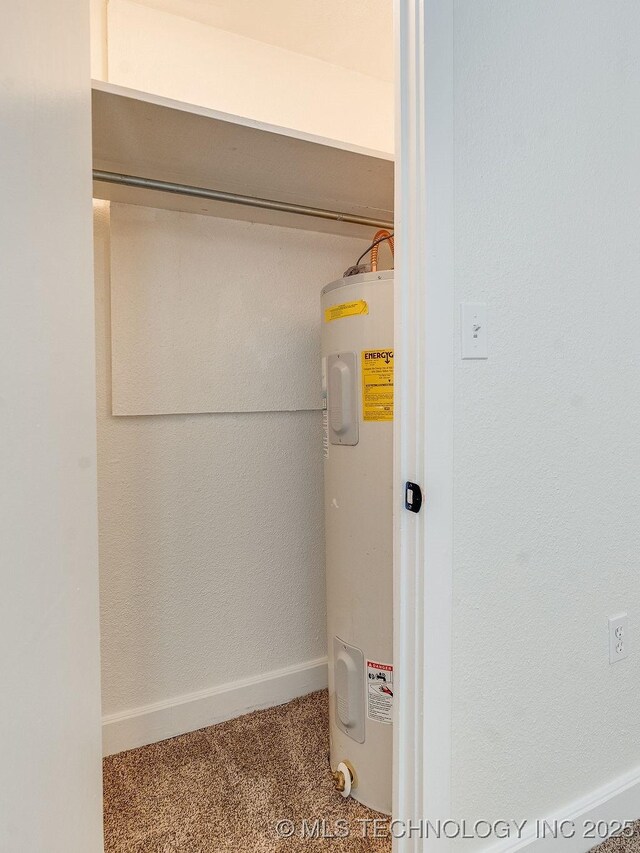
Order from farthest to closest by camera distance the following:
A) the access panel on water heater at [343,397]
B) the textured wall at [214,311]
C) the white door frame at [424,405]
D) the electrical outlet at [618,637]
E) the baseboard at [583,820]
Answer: the textured wall at [214,311] < the access panel on water heater at [343,397] < the electrical outlet at [618,637] < the baseboard at [583,820] < the white door frame at [424,405]

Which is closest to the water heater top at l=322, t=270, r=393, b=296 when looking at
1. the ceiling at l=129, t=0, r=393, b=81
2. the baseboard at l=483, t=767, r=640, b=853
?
the ceiling at l=129, t=0, r=393, b=81

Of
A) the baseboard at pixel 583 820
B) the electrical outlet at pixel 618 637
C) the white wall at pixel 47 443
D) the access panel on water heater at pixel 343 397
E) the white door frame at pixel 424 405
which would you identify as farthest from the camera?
the access panel on water heater at pixel 343 397

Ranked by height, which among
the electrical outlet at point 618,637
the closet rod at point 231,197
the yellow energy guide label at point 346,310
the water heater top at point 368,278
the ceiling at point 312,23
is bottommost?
the electrical outlet at point 618,637

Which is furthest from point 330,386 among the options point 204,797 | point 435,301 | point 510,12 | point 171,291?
point 204,797

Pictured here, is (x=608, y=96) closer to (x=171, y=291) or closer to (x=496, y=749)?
(x=171, y=291)

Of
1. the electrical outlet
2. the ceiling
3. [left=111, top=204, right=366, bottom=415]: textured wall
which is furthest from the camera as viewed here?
[left=111, top=204, right=366, bottom=415]: textured wall

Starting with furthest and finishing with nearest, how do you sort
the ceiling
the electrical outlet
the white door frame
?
the ceiling → the electrical outlet → the white door frame

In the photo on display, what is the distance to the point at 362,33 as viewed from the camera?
62.3 inches

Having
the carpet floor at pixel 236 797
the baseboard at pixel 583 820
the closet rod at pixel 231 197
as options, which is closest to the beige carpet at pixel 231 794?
the carpet floor at pixel 236 797

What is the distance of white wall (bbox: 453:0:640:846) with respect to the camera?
1.01 m

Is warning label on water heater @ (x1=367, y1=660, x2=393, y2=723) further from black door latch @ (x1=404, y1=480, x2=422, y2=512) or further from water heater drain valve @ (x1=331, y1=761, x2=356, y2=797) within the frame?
black door latch @ (x1=404, y1=480, x2=422, y2=512)

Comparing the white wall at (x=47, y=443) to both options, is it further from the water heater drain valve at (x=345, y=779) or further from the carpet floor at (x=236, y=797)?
the water heater drain valve at (x=345, y=779)

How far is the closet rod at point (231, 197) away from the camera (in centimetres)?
137

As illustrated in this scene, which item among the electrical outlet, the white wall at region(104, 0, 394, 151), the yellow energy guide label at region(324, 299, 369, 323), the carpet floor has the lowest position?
the carpet floor
